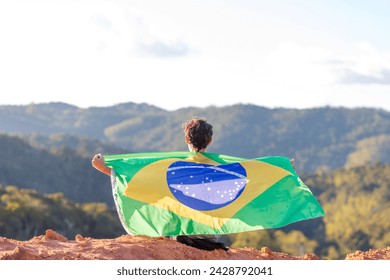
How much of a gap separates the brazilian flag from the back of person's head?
0.23 metres

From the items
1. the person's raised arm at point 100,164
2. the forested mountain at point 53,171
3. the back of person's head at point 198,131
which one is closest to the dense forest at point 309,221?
the forested mountain at point 53,171

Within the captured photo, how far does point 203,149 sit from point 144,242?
1033 mm

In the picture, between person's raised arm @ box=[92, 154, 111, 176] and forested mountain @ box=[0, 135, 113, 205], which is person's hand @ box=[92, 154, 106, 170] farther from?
forested mountain @ box=[0, 135, 113, 205]

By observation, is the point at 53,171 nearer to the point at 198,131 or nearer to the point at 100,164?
the point at 100,164

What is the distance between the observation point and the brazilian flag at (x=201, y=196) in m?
7.35

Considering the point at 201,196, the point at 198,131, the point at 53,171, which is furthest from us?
the point at 53,171

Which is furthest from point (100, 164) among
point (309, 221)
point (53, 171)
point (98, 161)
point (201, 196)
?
point (53, 171)

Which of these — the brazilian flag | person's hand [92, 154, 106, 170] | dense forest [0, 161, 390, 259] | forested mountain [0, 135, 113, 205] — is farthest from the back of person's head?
forested mountain [0, 135, 113, 205]

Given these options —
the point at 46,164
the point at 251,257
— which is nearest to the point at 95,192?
the point at 46,164

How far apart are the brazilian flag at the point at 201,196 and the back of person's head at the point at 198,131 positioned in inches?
8.9

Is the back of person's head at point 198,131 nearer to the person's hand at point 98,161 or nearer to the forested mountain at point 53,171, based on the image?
the person's hand at point 98,161

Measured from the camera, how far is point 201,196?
24.4 feet

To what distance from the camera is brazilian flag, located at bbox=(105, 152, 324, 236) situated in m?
7.35

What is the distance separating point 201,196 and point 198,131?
0.65 metres
